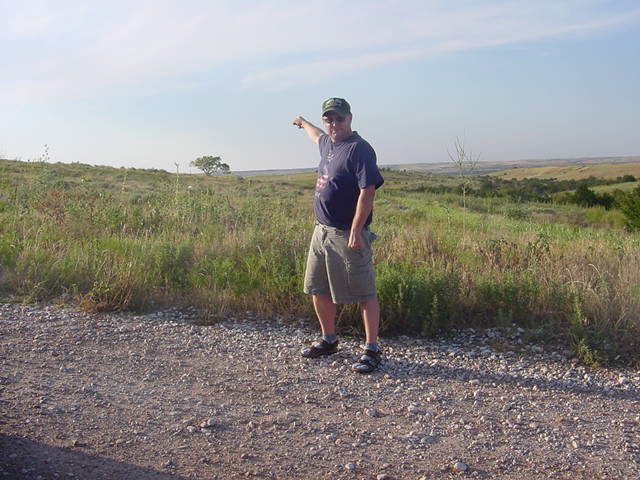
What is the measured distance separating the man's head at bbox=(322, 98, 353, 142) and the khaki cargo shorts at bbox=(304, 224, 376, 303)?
724 millimetres

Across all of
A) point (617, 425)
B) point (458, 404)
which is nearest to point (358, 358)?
point (458, 404)

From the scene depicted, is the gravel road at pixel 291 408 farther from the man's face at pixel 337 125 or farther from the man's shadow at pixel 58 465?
the man's face at pixel 337 125

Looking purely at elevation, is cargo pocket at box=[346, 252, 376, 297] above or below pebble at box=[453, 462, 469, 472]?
above

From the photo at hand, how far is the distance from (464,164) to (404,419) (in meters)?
5.32

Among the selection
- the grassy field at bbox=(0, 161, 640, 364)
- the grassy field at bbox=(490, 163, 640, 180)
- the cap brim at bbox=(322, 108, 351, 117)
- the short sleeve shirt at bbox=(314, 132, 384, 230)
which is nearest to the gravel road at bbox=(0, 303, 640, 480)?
the grassy field at bbox=(0, 161, 640, 364)

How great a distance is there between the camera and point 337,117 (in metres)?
4.63

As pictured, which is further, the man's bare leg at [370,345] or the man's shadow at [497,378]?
the man's bare leg at [370,345]

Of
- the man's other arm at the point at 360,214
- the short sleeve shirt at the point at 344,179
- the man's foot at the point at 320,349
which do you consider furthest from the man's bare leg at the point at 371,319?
the short sleeve shirt at the point at 344,179

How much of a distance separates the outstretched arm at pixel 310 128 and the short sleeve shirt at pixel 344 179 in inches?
20.1

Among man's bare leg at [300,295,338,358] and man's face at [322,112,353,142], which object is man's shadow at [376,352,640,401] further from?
man's face at [322,112,353,142]

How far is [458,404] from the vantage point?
3984mm

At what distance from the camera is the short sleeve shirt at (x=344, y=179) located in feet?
14.7

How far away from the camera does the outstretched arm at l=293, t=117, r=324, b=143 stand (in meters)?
5.31

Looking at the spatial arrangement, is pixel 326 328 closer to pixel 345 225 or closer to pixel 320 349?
pixel 320 349
